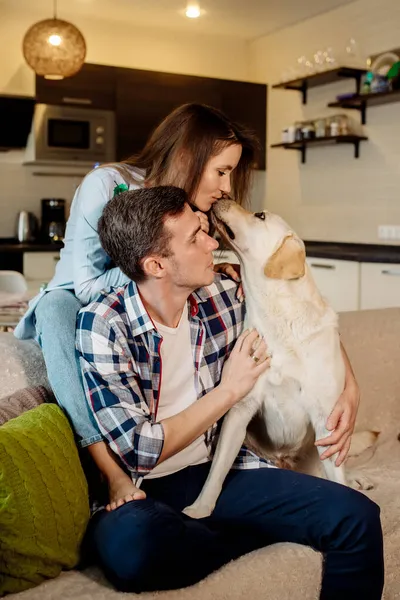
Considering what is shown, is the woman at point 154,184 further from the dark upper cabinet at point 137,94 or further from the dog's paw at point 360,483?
the dark upper cabinet at point 137,94

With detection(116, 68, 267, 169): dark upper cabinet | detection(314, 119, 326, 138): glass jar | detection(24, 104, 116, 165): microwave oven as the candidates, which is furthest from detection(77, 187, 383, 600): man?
detection(116, 68, 267, 169): dark upper cabinet

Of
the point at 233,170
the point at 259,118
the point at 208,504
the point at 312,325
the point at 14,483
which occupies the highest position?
the point at 259,118

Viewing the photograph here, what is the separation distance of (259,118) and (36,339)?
15.1ft

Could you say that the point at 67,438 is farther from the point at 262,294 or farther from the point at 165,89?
the point at 165,89

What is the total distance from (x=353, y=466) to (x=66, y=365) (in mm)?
1001

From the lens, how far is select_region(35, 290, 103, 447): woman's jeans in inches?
64.3

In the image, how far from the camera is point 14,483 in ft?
4.35

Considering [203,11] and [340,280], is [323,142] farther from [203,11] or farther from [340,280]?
[340,280]

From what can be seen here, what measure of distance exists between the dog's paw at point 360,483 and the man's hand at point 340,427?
240 millimetres

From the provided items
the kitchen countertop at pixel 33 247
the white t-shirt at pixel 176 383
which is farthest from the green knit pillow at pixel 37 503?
the kitchen countertop at pixel 33 247

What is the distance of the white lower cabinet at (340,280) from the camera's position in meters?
4.34

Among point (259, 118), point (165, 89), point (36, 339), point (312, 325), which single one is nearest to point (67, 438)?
point (36, 339)

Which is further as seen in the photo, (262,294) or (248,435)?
(248,435)

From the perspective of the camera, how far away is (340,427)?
1.79 meters
